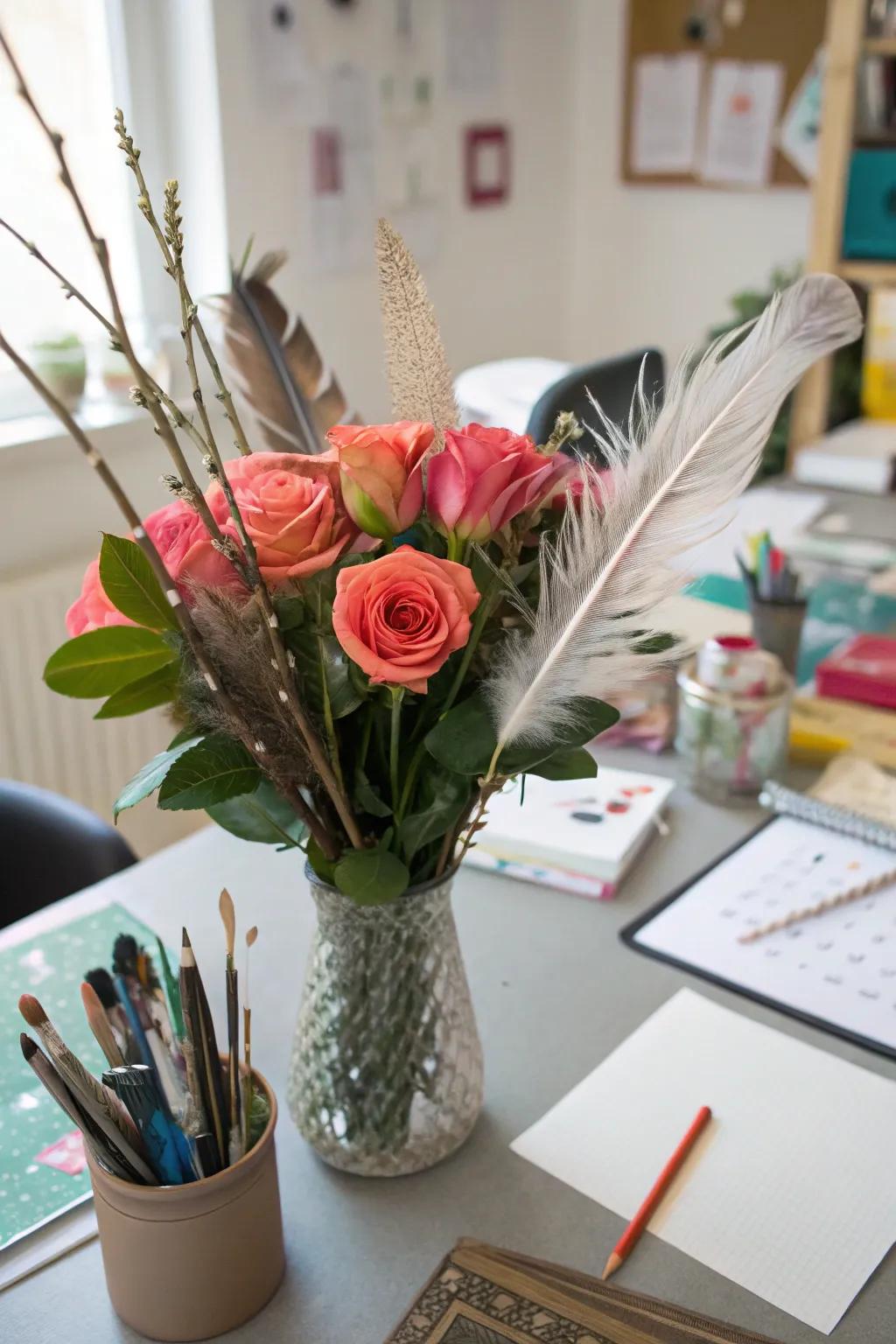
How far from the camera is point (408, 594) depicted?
2.03 ft

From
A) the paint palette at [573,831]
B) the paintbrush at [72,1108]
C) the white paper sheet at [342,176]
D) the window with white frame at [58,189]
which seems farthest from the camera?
the white paper sheet at [342,176]

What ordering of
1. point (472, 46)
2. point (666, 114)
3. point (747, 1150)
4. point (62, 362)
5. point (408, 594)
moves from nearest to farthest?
point (408, 594) < point (747, 1150) < point (62, 362) < point (472, 46) < point (666, 114)

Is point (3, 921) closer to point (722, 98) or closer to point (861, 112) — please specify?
point (861, 112)

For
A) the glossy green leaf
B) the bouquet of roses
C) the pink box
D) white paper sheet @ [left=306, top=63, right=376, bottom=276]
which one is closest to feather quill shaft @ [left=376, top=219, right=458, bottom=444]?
the bouquet of roses

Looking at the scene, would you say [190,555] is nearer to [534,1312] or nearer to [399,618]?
[399,618]

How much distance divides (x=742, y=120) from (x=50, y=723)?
212 cm

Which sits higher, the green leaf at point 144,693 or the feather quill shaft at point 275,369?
the feather quill shaft at point 275,369

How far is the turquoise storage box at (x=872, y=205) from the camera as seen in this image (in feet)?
8.13

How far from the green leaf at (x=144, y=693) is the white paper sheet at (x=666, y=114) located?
2799 millimetres

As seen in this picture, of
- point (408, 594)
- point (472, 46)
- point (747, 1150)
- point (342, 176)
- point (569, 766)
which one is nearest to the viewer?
point (408, 594)

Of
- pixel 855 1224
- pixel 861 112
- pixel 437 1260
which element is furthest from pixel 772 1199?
pixel 861 112

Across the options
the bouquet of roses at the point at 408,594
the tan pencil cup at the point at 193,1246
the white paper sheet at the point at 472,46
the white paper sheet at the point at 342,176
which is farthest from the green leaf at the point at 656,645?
the white paper sheet at the point at 472,46

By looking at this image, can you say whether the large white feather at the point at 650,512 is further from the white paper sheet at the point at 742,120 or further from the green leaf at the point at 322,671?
the white paper sheet at the point at 742,120

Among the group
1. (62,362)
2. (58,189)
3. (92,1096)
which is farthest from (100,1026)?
(58,189)
